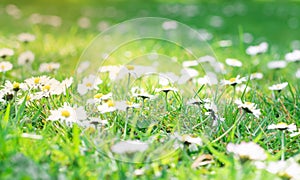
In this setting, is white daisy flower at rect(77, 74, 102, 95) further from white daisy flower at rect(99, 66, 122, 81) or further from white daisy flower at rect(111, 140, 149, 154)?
white daisy flower at rect(111, 140, 149, 154)

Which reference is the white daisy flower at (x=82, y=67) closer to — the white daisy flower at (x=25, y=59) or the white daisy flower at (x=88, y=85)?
the white daisy flower at (x=88, y=85)

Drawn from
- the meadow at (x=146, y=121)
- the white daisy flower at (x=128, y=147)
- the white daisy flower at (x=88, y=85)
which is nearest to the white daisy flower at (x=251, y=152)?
the meadow at (x=146, y=121)

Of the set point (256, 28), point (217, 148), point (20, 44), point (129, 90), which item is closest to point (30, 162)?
point (217, 148)

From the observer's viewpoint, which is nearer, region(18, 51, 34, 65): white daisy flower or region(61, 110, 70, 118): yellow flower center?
region(61, 110, 70, 118): yellow flower center

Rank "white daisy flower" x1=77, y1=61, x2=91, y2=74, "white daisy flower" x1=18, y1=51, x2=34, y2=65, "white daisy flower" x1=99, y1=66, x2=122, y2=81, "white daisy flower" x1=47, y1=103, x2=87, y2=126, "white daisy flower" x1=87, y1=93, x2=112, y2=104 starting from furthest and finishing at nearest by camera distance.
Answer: "white daisy flower" x1=18, y1=51, x2=34, y2=65 → "white daisy flower" x1=77, y1=61, x2=91, y2=74 → "white daisy flower" x1=99, y1=66, x2=122, y2=81 → "white daisy flower" x1=87, y1=93, x2=112, y2=104 → "white daisy flower" x1=47, y1=103, x2=87, y2=126

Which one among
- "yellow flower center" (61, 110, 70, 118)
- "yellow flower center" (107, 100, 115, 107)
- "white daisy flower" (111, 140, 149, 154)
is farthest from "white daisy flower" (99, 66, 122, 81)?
"white daisy flower" (111, 140, 149, 154)

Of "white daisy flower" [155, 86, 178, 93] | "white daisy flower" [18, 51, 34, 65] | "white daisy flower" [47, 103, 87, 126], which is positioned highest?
"white daisy flower" [18, 51, 34, 65]

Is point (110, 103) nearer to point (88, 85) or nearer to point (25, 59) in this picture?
point (88, 85)

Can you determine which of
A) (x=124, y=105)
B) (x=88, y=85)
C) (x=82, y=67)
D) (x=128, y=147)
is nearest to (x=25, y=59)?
(x=82, y=67)

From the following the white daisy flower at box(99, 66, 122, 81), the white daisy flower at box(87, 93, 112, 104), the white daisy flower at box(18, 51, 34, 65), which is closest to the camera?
the white daisy flower at box(87, 93, 112, 104)
